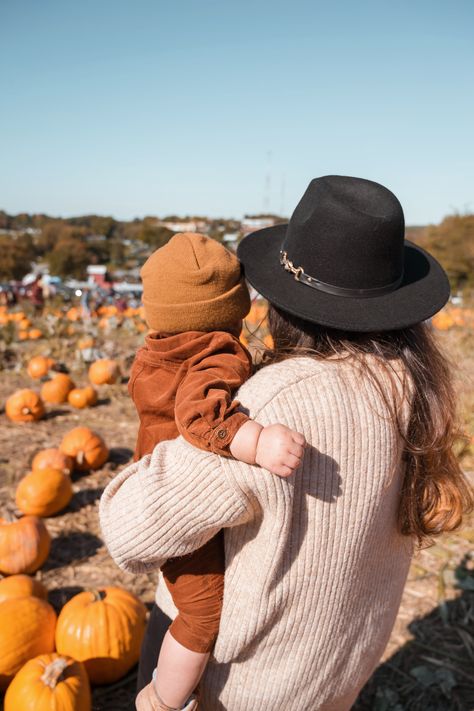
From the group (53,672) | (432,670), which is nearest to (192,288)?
(53,672)

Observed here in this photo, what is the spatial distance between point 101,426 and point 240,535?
5.25 meters

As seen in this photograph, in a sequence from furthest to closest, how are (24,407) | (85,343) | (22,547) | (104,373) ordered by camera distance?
(85,343), (104,373), (24,407), (22,547)

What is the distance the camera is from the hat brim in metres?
1.33

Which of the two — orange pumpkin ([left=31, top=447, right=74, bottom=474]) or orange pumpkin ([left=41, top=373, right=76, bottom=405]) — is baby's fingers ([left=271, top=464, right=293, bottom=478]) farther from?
orange pumpkin ([left=41, top=373, right=76, bottom=405])

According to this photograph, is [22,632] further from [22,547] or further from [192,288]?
[192,288]

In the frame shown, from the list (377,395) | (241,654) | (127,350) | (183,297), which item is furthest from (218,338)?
(127,350)

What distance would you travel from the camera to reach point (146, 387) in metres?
1.60

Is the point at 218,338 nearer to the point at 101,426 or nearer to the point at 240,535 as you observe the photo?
the point at 240,535

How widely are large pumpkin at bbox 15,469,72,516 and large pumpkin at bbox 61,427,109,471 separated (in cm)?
63

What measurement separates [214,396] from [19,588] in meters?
2.41

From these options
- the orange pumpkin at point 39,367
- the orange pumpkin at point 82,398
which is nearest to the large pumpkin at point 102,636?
the orange pumpkin at point 82,398

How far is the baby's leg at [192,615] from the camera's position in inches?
57.5

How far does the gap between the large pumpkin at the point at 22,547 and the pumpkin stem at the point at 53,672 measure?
1245 mm

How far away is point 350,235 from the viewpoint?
135cm
